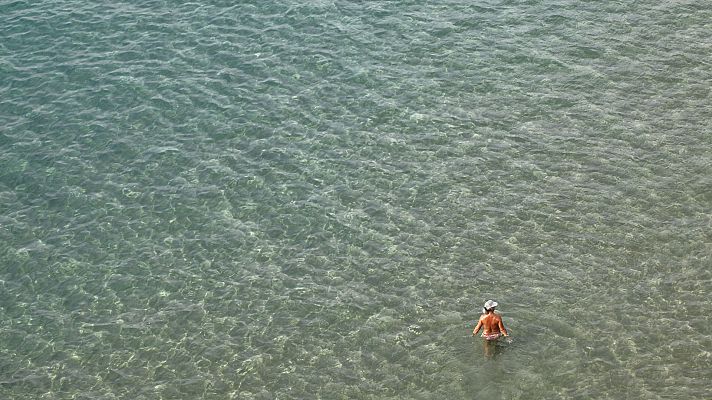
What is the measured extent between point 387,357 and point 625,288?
11.2m

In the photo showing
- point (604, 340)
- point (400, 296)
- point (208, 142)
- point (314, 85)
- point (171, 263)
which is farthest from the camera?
point (314, 85)

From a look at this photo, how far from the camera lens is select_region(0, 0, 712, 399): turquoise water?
3941 centimetres

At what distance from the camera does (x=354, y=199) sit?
4766 cm

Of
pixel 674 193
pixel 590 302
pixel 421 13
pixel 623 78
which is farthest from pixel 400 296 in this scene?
pixel 421 13

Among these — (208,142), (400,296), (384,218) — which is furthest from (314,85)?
(400,296)

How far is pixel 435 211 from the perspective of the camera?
4628cm

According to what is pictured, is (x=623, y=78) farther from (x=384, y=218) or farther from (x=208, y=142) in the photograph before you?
(x=208, y=142)

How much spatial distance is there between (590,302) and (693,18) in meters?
25.7

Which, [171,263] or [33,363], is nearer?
[33,363]

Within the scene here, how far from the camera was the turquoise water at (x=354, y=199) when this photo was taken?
39.4 metres

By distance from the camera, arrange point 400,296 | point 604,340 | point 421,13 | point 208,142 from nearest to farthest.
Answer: point 604,340, point 400,296, point 208,142, point 421,13

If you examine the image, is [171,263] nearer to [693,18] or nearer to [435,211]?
[435,211]

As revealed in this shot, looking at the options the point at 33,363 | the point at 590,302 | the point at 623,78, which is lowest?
the point at 33,363

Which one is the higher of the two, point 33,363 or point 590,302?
point 590,302
